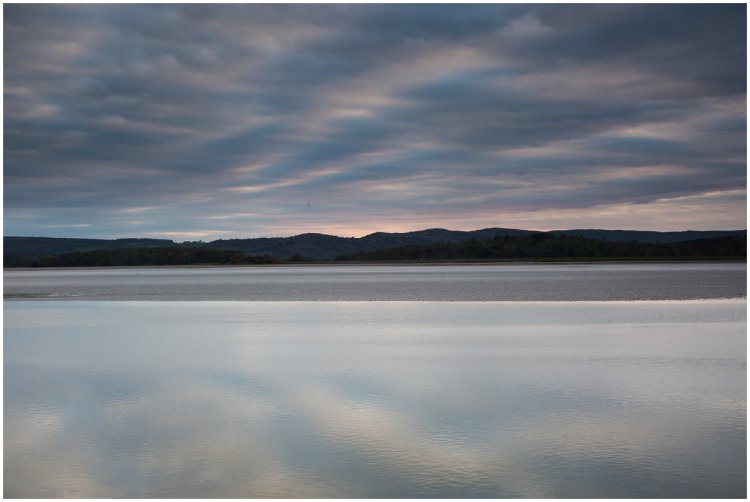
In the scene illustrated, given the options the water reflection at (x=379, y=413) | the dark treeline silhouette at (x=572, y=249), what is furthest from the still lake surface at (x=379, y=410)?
the dark treeline silhouette at (x=572, y=249)

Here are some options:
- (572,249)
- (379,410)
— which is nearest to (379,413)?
(379,410)

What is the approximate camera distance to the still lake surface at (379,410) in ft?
17.6

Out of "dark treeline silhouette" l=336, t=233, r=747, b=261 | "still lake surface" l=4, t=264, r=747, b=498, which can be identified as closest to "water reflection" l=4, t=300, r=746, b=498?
"still lake surface" l=4, t=264, r=747, b=498

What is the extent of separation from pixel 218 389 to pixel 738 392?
18.5 ft

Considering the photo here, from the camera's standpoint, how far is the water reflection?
17.6 feet

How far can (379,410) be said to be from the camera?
7.47m

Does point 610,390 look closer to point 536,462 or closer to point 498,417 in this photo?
point 498,417

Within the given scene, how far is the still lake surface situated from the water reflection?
3 centimetres

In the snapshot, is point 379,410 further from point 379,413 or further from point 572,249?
point 572,249

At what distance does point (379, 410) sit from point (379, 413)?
0.13m

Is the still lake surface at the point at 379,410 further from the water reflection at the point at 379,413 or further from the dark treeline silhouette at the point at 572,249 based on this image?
the dark treeline silhouette at the point at 572,249

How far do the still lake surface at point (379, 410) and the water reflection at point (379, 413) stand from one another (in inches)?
1.0

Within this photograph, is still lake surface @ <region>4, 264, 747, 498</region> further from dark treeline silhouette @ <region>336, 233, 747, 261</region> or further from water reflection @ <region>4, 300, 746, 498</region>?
dark treeline silhouette @ <region>336, 233, 747, 261</region>

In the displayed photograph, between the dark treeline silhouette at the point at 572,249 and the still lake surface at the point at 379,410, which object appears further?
the dark treeline silhouette at the point at 572,249
